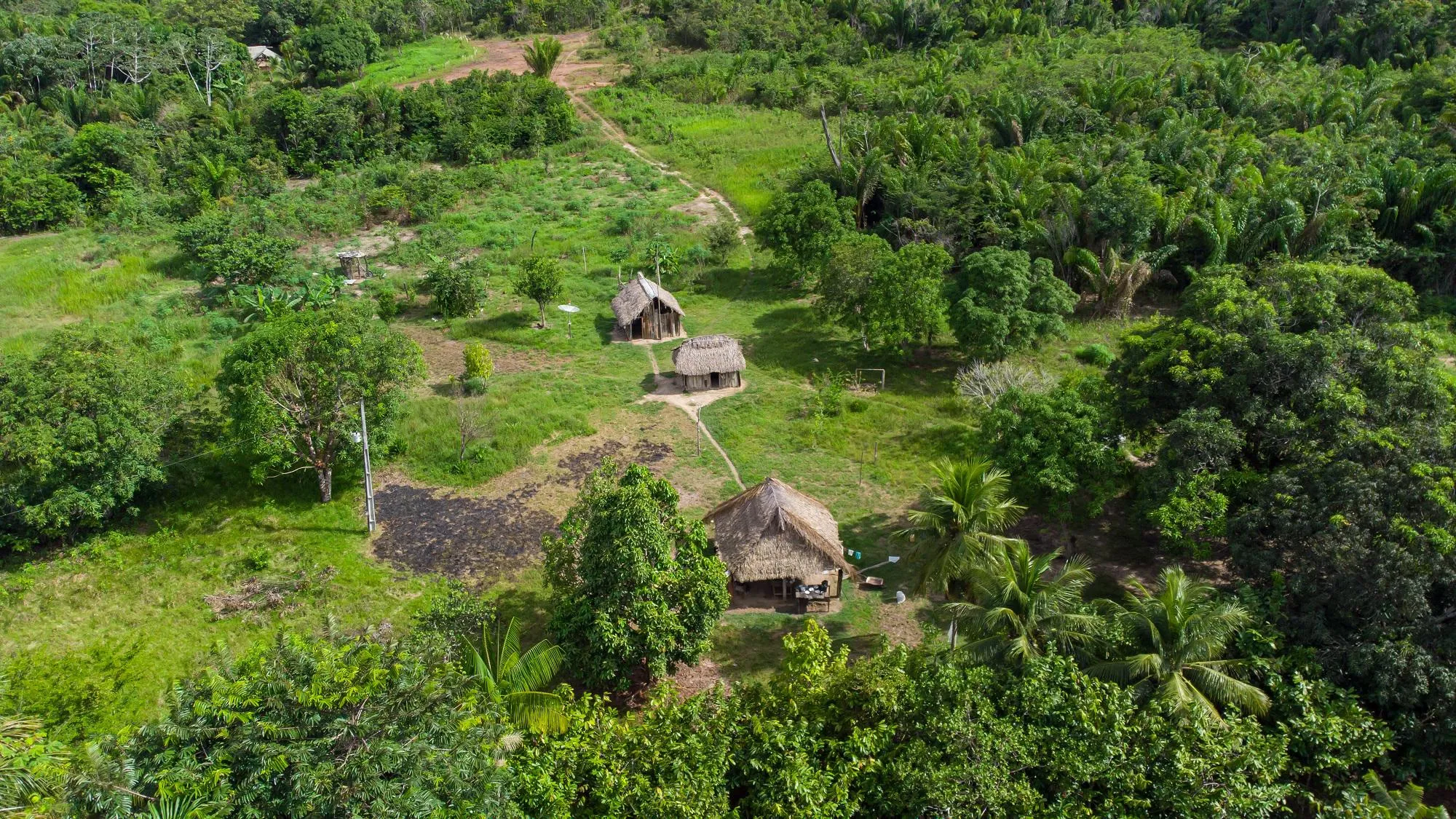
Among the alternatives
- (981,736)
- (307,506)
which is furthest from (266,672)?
→ (307,506)

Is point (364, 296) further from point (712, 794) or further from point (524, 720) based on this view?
point (712, 794)

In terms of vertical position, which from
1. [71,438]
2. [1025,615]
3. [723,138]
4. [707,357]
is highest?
[723,138]

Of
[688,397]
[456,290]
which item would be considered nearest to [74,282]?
[456,290]

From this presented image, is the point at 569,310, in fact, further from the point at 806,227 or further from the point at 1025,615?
the point at 1025,615

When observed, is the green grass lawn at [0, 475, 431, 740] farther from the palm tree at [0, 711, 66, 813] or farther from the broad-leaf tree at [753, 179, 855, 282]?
the broad-leaf tree at [753, 179, 855, 282]

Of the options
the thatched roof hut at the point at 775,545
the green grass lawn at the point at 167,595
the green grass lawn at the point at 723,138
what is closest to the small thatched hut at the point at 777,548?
the thatched roof hut at the point at 775,545
